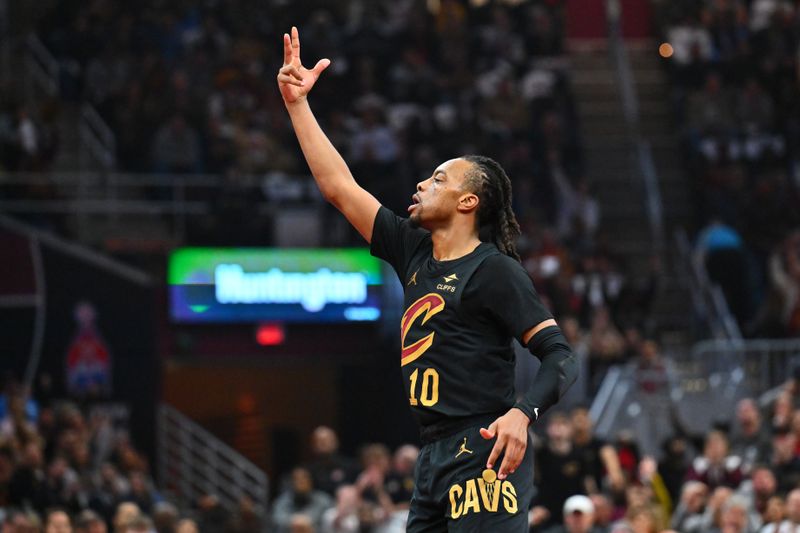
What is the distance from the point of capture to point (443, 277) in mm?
6031

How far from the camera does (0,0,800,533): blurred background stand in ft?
50.2

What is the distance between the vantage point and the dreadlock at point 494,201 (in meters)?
6.11

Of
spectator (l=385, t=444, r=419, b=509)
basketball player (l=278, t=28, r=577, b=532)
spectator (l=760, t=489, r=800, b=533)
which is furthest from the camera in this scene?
spectator (l=385, t=444, r=419, b=509)

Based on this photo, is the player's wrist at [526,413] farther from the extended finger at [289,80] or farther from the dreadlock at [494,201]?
the extended finger at [289,80]

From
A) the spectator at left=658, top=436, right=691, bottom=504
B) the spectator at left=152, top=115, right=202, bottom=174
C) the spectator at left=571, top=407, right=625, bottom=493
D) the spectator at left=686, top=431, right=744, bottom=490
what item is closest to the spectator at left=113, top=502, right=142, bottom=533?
the spectator at left=571, top=407, right=625, bottom=493

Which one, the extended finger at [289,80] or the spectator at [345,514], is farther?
the spectator at [345,514]

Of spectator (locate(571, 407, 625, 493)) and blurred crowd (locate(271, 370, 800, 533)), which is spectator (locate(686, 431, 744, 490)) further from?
spectator (locate(571, 407, 625, 493))

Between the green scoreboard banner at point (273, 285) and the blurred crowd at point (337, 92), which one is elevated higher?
the blurred crowd at point (337, 92)

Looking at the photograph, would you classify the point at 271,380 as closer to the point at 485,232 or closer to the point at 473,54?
the point at 473,54

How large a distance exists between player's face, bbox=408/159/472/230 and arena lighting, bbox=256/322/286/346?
13.1 metres

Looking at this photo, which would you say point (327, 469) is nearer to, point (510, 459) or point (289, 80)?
Answer: point (289, 80)

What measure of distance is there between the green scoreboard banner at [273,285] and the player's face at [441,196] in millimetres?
12680

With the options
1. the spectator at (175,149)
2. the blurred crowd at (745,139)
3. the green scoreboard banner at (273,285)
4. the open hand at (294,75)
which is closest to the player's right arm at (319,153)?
the open hand at (294,75)

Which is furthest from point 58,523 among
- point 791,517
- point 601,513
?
point 791,517
